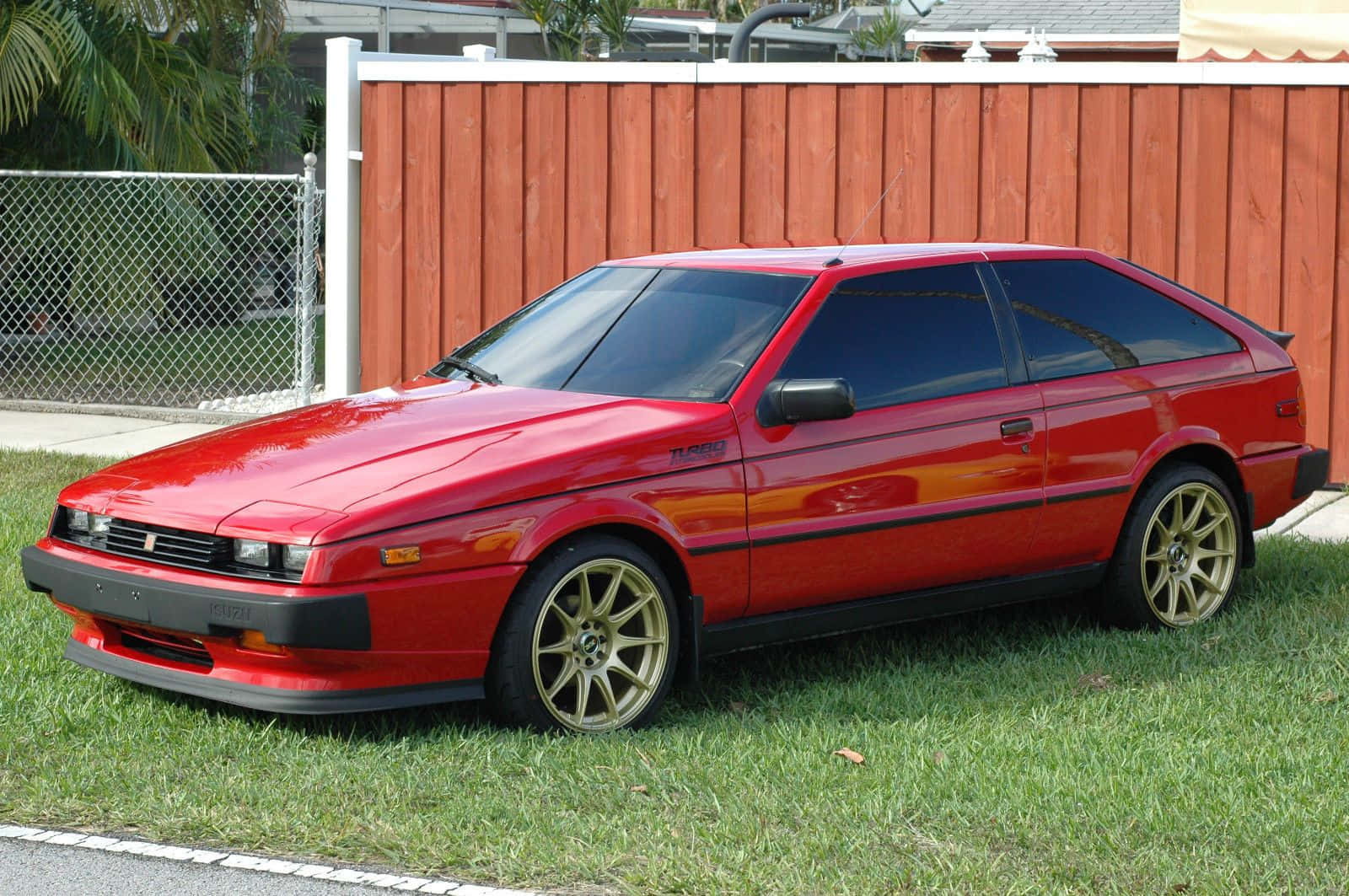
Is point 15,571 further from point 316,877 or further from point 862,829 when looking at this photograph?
point 862,829

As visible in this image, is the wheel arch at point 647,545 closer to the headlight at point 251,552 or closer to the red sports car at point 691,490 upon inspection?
the red sports car at point 691,490

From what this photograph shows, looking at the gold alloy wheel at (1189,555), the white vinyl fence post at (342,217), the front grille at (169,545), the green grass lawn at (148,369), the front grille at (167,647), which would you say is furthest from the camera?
the green grass lawn at (148,369)

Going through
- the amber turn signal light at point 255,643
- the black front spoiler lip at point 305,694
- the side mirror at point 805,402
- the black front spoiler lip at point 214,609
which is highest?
the side mirror at point 805,402

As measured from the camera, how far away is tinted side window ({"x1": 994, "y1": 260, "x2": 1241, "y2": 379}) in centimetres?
675

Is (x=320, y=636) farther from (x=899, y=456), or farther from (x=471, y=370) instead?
(x=899, y=456)

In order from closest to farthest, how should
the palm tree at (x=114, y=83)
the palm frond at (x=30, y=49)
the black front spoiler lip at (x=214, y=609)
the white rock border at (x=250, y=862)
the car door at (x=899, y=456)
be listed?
1. the white rock border at (x=250, y=862)
2. the black front spoiler lip at (x=214, y=609)
3. the car door at (x=899, y=456)
4. the palm frond at (x=30, y=49)
5. the palm tree at (x=114, y=83)

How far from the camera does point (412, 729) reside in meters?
5.58

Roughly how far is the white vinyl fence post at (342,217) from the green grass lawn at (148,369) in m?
2.46

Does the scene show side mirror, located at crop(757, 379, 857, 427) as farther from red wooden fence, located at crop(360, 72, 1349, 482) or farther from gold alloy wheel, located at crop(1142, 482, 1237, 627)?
red wooden fence, located at crop(360, 72, 1349, 482)

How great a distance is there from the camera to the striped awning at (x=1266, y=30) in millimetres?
11281

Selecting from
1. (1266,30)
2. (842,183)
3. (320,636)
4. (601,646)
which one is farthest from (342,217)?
(320,636)

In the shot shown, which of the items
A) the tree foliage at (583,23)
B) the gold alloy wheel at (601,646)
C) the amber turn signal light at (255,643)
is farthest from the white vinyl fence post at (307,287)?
the tree foliage at (583,23)

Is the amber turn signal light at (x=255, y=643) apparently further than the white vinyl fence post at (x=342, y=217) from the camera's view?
No

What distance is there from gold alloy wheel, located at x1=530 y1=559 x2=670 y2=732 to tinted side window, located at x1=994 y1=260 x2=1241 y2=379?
6.13 ft
